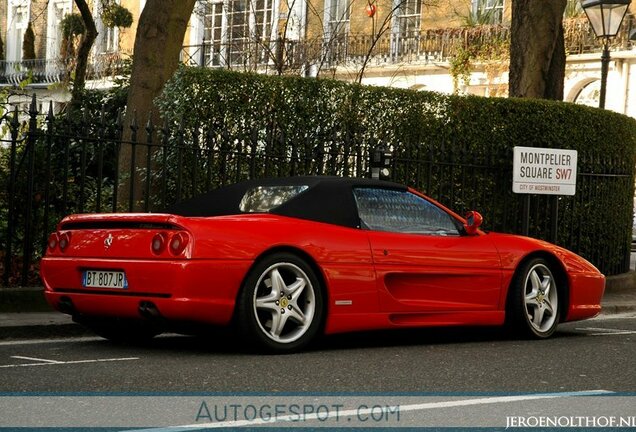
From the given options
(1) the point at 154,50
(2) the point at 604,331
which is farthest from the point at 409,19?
(2) the point at 604,331

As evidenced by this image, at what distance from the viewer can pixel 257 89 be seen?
13797 mm

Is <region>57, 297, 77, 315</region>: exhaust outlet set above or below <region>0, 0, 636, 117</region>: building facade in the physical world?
below

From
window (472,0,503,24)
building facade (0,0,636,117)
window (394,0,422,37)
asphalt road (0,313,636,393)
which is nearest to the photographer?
asphalt road (0,313,636,393)

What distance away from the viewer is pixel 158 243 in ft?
28.8

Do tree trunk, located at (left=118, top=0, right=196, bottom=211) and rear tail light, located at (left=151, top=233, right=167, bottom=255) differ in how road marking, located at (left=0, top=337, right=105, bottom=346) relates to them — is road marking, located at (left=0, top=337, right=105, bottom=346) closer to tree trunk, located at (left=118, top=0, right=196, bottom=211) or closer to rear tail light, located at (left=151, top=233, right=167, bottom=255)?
rear tail light, located at (left=151, top=233, right=167, bottom=255)

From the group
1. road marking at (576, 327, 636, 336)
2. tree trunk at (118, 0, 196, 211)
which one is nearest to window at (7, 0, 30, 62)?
tree trunk at (118, 0, 196, 211)

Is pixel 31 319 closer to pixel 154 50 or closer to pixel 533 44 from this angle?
pixel 154 50

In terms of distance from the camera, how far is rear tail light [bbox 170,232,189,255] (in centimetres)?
869

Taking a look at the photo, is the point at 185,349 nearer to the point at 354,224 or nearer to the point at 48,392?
the point at 354,224

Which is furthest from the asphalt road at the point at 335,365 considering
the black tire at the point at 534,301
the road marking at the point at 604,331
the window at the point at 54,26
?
the window at the point at 54,26

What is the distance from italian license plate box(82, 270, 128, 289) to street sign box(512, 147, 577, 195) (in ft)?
23.7

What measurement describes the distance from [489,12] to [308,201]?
27.4m

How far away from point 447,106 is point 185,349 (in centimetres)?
702

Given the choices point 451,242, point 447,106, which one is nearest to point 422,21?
point 447,106
